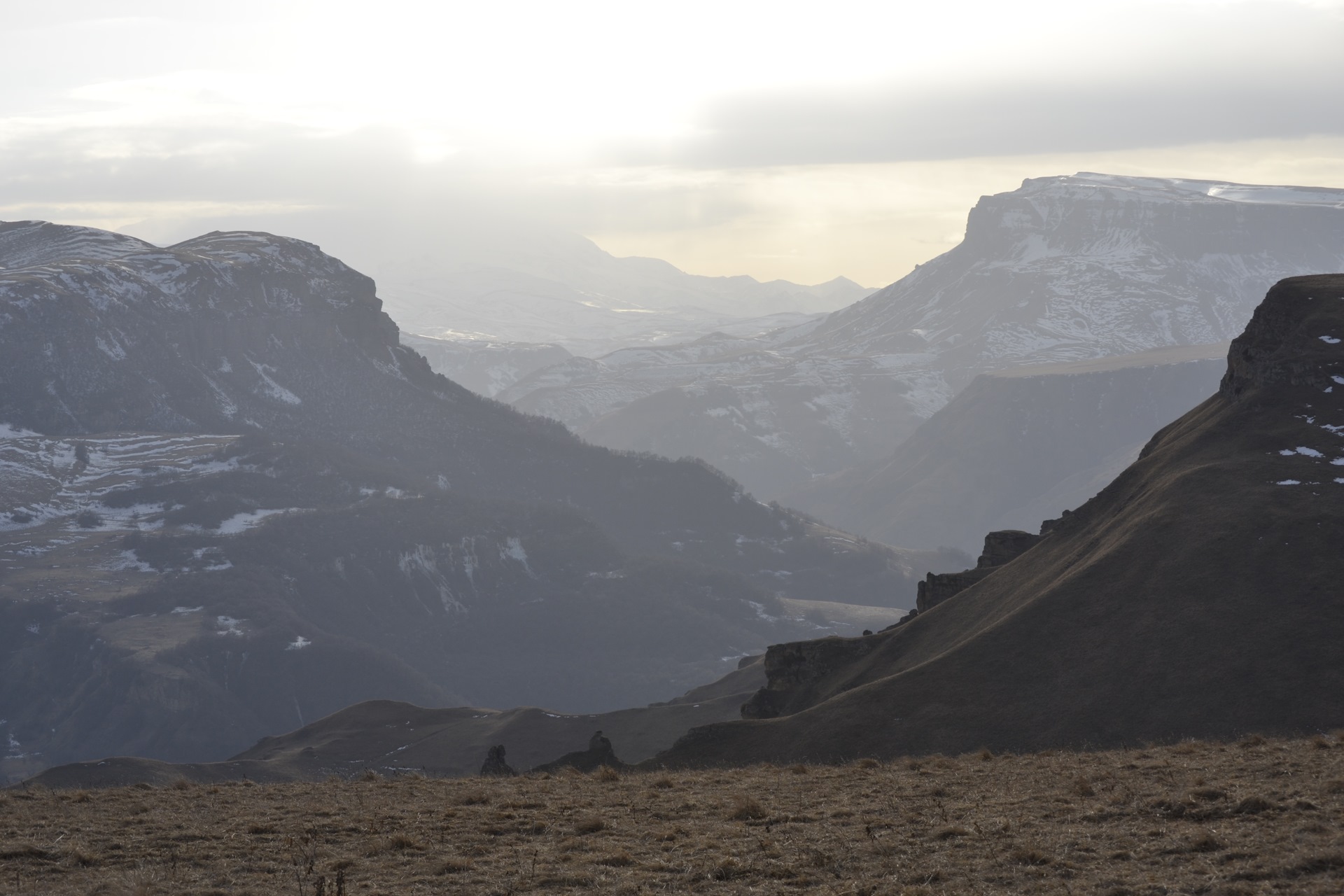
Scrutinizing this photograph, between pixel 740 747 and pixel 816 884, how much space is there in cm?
5055

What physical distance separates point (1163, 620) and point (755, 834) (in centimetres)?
4651

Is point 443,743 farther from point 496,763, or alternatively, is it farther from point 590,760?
point 590,760

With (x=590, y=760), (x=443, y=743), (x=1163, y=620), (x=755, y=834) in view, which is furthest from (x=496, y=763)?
(x=443, y=743)

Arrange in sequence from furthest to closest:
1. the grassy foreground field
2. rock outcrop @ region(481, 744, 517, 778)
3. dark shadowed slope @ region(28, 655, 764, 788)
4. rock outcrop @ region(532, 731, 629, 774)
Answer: dark shadowed slope @ region(28, 655, 764, 788) < rock outcrop @ region(481, 744, 517, 778) < rock outcrop @ region(532, 731, 629, 774) < the grassy foreground field

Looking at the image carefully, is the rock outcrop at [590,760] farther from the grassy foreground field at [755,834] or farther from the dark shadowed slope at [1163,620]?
the grassy foreground field at [755,834]

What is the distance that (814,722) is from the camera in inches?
3191

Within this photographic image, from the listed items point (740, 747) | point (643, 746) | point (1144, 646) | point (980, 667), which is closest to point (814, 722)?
point (740, 747)

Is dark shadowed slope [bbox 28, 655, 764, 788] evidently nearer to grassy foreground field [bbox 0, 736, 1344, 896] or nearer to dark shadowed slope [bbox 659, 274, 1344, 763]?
dark shadowed slope [bbox 659, 274, 1344, 763]

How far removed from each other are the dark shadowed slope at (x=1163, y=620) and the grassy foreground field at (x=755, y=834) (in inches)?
800

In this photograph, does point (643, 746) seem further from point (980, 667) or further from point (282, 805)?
point (282, 805)

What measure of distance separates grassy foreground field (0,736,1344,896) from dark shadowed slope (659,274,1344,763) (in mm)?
20314

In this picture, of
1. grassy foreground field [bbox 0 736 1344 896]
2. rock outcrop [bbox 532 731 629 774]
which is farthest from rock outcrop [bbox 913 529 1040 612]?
grassy foreground field [bbox 0 736 1344 896]

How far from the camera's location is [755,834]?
38969mm

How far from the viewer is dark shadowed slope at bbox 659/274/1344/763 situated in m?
70.5
